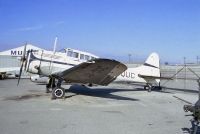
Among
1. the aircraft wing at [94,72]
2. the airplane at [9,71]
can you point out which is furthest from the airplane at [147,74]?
the airplane at [9,71]

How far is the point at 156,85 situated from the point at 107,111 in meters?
10.2

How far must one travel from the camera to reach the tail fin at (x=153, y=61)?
1884 cm

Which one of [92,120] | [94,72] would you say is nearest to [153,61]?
[94,72]

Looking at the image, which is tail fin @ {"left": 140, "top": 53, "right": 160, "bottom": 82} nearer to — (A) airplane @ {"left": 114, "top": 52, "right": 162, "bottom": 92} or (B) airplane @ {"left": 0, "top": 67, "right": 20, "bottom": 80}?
(A) airplane @ {"left": 114, "top": 52, "right": 162, "bottom": 92}

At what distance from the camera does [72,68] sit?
43.1 feet

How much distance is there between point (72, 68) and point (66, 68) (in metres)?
2.05

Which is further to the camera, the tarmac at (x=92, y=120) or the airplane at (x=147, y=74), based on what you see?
the airplane at (x=147, y=74)

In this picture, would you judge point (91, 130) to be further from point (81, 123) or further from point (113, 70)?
point (113, 70)

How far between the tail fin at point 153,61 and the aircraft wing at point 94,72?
16.4ft

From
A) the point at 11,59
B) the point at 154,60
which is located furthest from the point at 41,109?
the point at 11,59

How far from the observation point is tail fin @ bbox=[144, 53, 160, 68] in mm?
18844

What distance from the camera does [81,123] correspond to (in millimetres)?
7734

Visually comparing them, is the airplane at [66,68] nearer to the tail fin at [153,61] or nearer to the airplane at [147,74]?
the airplane at [147,74]

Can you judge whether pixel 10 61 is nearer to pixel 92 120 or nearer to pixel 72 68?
pixel 72 68
